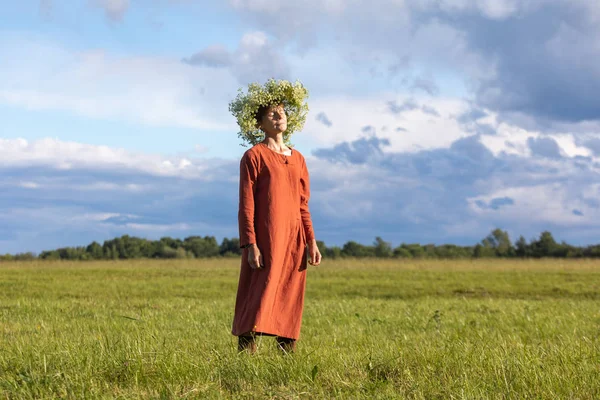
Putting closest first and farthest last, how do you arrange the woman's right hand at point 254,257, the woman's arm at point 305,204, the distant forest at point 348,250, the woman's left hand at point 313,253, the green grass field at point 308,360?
the green grass field at point 308,360
the woman's right hand at point 254,257
the woman's left hand at point 313,253
the woman's arm at point 305,204
the distant forest at point 348,250

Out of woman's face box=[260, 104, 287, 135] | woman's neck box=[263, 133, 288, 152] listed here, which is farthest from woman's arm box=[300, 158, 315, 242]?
woman's face box=[260, 104, 287, 135]

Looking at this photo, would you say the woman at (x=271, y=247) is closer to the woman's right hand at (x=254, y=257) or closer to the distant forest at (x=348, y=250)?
the woman's right hand at (x=254, y=257)

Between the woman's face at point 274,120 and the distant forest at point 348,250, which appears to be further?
the distant forest at point 348,250

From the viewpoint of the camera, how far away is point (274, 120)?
6113 mm

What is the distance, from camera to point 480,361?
215 inches

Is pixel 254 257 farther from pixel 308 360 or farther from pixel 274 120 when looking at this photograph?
pixel 274 120

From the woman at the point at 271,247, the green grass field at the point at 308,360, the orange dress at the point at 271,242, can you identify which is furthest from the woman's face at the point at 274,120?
the green grass field at the point at 308,360

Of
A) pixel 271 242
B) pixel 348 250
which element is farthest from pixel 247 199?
pixel 348 250

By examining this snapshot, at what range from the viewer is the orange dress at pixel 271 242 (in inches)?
222

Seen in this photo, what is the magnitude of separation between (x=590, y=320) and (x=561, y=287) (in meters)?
13.4

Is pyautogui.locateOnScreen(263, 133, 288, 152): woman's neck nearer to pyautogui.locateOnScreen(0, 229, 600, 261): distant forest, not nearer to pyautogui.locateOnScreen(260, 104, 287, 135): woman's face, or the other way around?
pyautogui.locateOnScreen(260, 104, 287, 135): woman's face

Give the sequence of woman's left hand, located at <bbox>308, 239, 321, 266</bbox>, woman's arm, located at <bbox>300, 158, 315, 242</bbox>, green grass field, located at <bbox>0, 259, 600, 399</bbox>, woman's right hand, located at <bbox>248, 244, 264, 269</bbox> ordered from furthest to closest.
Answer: woman's arm, located at <bbox>300, 158, 315, 242</bbox>
woman's left hand, located at <bbox>308, 239, 321, 266</bbox>
woman's right hand, located at <bbox>248, 244, 264, 269</bbox>
green grass field, located at <bbox>0, 259, 600, 399</bbox>

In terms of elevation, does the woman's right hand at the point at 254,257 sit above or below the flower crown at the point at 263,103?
below

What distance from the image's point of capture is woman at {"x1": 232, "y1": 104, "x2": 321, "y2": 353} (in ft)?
18.5
